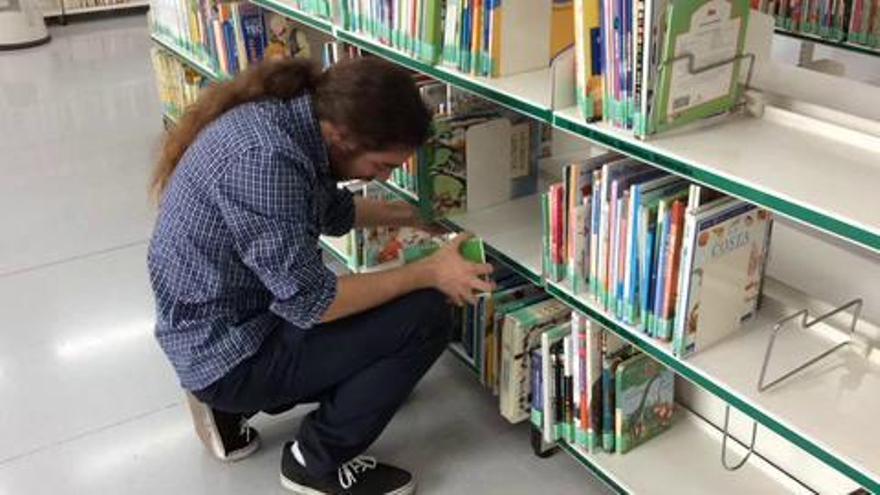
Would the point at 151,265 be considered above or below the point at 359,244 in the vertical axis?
above

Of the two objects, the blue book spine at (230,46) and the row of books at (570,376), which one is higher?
the blue book spine at (230,46)

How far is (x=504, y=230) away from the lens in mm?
2215

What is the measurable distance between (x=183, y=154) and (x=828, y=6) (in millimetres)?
1680

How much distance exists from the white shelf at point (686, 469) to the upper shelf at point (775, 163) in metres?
0.79

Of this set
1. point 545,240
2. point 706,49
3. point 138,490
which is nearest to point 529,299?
point 545,240

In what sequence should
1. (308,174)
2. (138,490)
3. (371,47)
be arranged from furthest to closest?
(371,47)
(138,490)
(308,174)

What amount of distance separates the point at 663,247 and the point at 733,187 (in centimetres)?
25

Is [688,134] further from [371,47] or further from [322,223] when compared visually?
[371,47]

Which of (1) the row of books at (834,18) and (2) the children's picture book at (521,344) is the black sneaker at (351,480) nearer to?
(2) the children's picture book at (521,344)

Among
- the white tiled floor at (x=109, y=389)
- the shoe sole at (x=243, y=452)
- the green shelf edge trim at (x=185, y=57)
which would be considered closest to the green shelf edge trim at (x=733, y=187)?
the white tiled floor at (x=109, y=389)

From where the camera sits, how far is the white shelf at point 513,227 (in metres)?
2.08

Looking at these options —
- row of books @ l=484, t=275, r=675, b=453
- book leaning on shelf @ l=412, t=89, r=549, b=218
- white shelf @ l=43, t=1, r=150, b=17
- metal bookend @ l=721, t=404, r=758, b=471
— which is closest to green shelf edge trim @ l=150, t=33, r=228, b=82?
book leaning on shelf @ l=412, t=89, r=549, b=218

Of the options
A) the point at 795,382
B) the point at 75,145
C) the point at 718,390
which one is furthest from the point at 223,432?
the point at 75,145

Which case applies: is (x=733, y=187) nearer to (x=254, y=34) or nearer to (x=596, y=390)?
(x=596, y=390)
